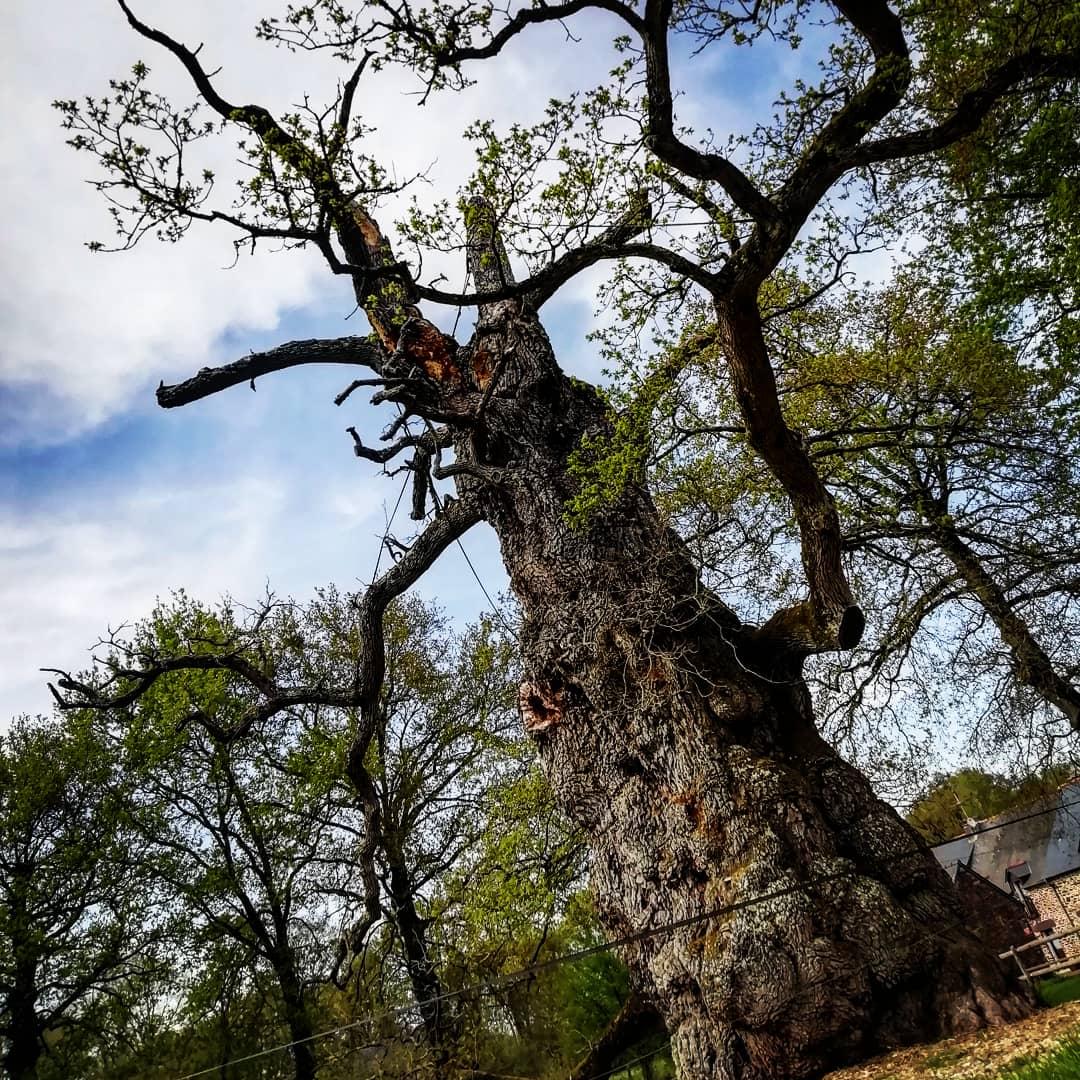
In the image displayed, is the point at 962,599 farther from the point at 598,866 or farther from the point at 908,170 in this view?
the point at 598,866

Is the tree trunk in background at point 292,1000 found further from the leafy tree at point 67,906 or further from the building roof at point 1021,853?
the building roof at point 1021,853

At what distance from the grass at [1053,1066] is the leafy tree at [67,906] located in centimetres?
1562

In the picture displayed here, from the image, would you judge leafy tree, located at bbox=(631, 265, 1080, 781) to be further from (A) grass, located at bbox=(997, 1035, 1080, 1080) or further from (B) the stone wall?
(B) the stone wall

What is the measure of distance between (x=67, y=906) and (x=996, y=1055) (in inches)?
632

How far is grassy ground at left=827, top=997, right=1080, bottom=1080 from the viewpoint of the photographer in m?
3.29

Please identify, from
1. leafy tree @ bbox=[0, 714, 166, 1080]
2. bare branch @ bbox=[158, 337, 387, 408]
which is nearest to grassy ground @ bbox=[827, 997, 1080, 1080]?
bare branch @ bbox=[158, 337, 387, 408]

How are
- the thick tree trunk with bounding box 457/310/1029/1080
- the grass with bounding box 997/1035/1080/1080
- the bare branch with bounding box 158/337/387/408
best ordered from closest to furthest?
the grass with bounding box 997/1035/1080/1080, the thick tree trunk with bounding box 457/310/1029/1080, the bare branch with bounding box 158/337/387/408

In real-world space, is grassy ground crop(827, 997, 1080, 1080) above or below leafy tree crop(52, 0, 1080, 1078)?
below

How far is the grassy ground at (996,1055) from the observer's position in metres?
3.29

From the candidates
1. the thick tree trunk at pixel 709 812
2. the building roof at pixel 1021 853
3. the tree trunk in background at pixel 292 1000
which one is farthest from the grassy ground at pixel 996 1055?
the building roof at pixel 1021 853

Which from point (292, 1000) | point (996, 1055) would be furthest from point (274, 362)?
A: point (292, 1000)

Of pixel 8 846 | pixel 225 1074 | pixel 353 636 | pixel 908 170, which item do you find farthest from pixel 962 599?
pixel 8 846

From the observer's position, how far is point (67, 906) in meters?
14.8

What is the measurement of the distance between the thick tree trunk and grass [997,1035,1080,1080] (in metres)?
1.00
